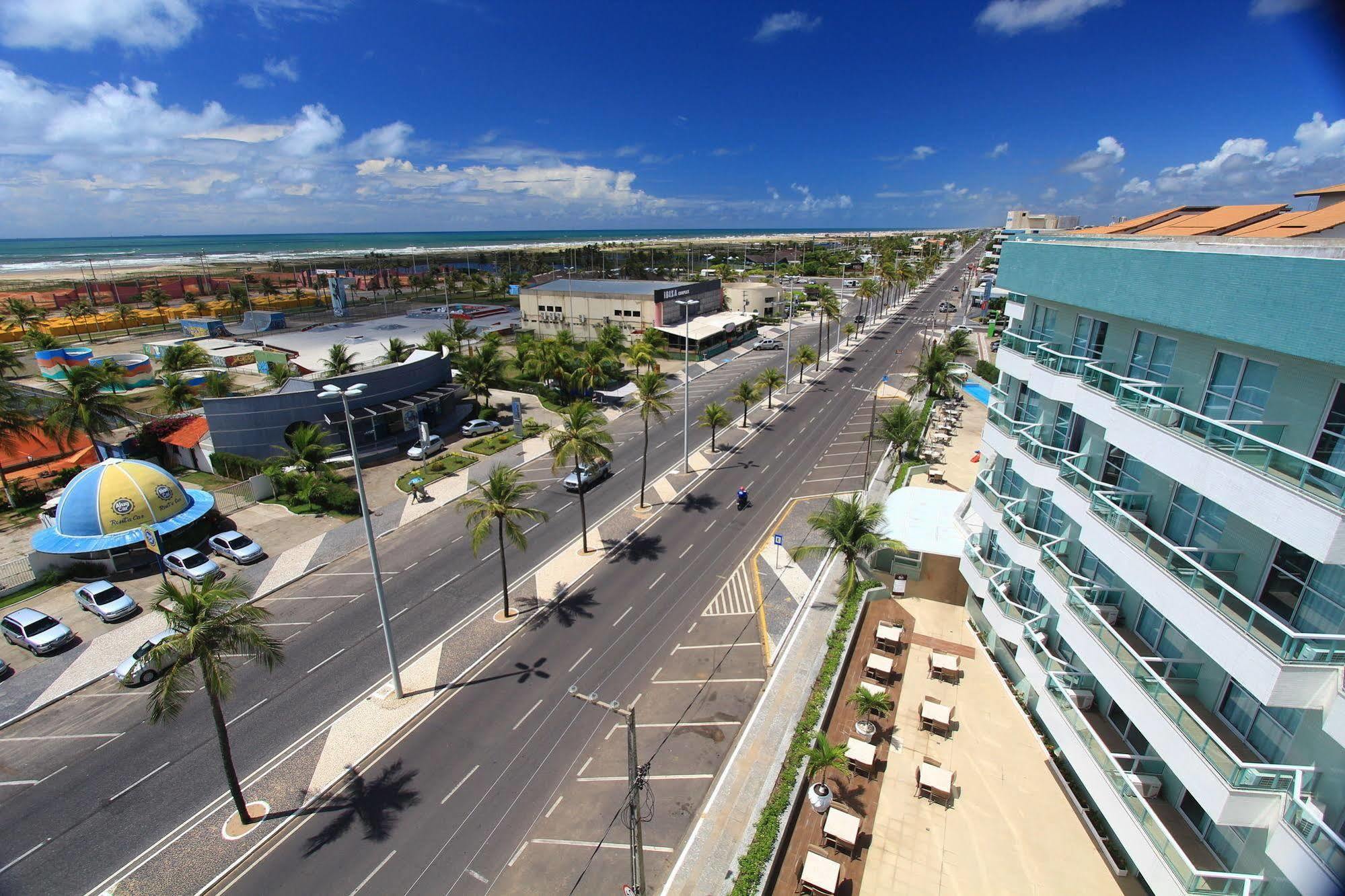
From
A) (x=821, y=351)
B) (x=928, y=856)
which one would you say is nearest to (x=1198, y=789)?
(x=928, y=856)

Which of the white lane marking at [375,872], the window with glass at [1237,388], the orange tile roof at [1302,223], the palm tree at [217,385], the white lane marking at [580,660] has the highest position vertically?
the orange tile roof at [1302,223]

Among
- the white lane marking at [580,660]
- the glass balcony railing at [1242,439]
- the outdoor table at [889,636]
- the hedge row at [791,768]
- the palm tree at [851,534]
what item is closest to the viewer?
the glass balcony railing at [1242,439]

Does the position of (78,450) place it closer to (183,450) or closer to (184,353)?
(183,450)

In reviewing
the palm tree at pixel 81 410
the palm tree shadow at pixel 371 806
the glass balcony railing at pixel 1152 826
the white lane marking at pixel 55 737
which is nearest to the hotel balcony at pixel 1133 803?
the glass balcony railing at pixel 1152 826

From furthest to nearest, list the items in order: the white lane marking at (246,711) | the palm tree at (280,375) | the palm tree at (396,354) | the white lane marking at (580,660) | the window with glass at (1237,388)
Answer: the palm tree at (396,354) < the palm tree at (280,375) < the white lane marking at (580,660) < the white lane marking at (246,711) < the window with glass at (1237,388)

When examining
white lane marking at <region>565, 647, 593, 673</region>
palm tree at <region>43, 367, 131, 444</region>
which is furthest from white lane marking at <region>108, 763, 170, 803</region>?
palm tree at <region>43, 367, 131, 444</region>

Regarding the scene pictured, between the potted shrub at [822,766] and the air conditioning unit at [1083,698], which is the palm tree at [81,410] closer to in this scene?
the potted shrub at [822,766]

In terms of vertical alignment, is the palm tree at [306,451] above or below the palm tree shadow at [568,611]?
above
